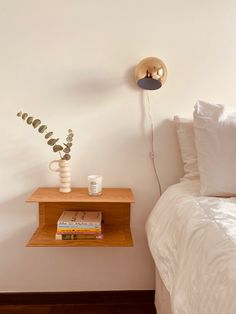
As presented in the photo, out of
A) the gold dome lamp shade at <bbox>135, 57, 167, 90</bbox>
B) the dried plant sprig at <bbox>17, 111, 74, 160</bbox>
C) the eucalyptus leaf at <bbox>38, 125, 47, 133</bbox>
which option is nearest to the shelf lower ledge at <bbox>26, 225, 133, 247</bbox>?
the dried plant sprig at <bbox>17, 111, 74, 160</bbox>

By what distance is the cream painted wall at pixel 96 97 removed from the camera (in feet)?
4.49

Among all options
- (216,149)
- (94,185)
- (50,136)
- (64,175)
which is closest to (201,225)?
(216,149)

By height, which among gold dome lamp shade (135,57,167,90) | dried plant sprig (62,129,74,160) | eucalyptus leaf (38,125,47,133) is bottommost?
dried plant sprig (62,129,74,160)

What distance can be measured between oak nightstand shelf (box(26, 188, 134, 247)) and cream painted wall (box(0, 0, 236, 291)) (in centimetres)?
7

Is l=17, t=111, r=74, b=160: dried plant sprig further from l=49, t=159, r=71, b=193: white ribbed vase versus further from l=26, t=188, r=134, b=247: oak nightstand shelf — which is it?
l=26, t=188, r=134, b=247: oak nightstand shelf

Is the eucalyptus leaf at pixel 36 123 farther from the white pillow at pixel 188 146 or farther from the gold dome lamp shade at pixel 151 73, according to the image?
the white pillow at pixel 188 146

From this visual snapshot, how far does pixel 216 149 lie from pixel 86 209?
29.4 inches

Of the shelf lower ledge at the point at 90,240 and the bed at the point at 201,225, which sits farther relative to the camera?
the shelf lower ledge at the point at 90,240

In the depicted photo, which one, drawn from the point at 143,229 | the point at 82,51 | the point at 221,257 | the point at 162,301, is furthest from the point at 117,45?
the point at 162,301

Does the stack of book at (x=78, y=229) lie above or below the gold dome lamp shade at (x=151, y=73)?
below

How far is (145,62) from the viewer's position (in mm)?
1311

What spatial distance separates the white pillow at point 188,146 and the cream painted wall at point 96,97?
0.08 m

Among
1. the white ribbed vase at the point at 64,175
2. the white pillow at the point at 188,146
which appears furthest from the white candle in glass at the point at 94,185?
the white pillow at the point at 188,146

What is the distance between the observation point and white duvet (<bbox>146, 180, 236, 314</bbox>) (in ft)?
2.19
